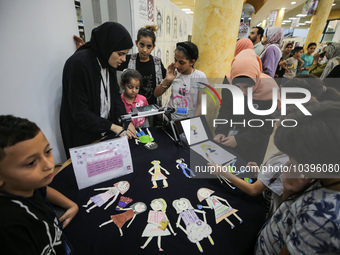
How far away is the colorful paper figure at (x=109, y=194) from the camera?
101 cm

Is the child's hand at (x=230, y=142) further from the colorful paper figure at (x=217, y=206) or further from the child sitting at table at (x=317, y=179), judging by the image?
the child sitting at table at (x=317, y=179)

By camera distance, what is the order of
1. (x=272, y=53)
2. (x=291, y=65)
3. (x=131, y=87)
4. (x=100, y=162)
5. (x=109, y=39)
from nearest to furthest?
(x=100, y=162) < (x=109, y=39) < (x=131, y=87) < (x=272, y=53) < (x=291, y=65)

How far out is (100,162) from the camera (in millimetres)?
1135

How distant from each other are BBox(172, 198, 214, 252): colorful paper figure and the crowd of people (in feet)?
0.86

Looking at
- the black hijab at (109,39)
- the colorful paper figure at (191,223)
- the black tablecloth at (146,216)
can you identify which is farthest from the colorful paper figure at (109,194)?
the black hijab at (109,39)

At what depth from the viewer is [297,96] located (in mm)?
1519

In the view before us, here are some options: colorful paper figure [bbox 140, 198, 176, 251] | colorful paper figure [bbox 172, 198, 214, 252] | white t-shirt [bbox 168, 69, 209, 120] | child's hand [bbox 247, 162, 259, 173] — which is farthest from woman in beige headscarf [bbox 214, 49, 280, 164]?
colorful paper figure [bbox 140, 198, 176, 251]

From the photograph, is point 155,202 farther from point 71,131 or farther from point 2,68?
point 2,68

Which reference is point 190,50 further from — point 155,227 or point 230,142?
point 155,227

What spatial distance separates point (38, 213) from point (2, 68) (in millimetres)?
1135

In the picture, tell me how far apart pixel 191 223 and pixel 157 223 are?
0.59 feet

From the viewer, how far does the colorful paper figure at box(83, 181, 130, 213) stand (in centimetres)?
101

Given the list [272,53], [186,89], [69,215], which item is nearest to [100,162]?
[69,215]

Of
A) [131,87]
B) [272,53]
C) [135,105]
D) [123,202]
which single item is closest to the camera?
[123,202]
